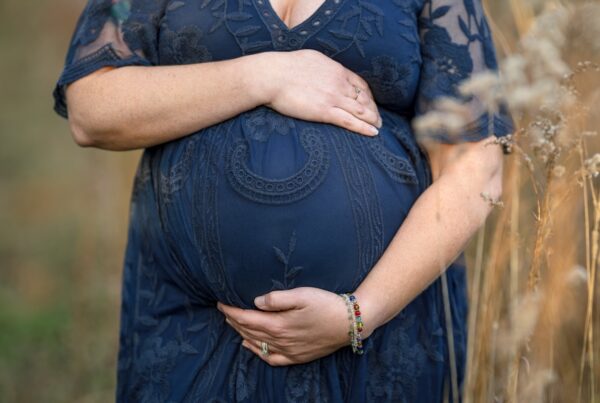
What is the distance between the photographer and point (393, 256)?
1665 mm

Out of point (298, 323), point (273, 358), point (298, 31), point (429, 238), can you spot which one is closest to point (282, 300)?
point (298, 323)

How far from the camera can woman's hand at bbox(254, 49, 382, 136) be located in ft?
5.45

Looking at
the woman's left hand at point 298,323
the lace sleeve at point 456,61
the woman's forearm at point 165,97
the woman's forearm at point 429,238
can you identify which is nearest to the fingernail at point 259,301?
the woman's left hand at point 298,323

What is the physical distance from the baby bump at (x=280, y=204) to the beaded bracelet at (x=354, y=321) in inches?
2.1

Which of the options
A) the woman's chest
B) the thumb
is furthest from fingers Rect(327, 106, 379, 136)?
the thumb

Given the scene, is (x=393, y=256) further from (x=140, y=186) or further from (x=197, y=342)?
(x=140, y=186)

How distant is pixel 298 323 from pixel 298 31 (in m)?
0.66

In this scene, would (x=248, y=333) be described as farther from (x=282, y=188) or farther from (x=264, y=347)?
(x=282, y=188)

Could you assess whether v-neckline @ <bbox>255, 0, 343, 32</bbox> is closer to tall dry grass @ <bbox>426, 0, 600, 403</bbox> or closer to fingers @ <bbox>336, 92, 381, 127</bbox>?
fingers @ <bbox>336, 92, 381, 127</bbox>

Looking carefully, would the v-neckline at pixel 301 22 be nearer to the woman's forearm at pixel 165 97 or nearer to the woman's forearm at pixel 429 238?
the woman's forearm at pixel 165 97

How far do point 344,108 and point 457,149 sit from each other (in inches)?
11.2

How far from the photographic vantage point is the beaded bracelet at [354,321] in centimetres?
161

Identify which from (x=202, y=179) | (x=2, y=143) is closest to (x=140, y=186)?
(x=202, y=179)

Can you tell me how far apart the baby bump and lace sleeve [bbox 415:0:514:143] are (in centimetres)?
18
